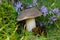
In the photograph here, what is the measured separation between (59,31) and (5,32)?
1.76 ft

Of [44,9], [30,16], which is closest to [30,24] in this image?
[30,16]

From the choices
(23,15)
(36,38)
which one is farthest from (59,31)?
(23,15)

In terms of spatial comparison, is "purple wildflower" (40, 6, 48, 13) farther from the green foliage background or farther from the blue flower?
the blue flower

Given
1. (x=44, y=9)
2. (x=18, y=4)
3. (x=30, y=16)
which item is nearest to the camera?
(x=30, y=16)

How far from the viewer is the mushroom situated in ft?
6.63

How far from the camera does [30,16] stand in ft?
6.62

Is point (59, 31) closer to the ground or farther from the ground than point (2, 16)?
closer to the ground

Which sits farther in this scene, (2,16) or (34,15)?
(2,16)

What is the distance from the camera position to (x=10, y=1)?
7.97 feet

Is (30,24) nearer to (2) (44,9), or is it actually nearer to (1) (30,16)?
(1) (30,16)

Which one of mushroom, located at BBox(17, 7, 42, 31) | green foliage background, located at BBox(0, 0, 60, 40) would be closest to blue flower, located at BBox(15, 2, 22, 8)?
green foliage background, located at BBox(0, 0, 60, 40)

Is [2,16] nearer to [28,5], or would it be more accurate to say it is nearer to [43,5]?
[28,5]

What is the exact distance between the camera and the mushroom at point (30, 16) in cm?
202

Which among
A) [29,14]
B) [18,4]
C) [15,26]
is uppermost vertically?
[18,4]
